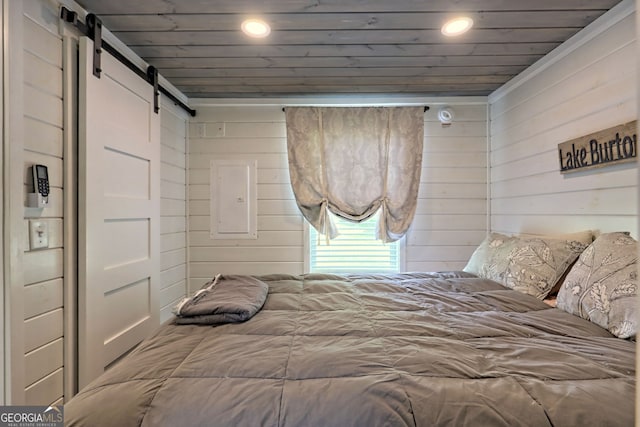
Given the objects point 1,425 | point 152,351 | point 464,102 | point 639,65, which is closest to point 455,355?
point 639,65

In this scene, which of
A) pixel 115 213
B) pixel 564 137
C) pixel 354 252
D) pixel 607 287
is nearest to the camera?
pixel 607 287

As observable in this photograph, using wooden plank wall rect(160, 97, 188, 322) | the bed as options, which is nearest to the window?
wooden plank wall rect(160, 97, 188, 322)

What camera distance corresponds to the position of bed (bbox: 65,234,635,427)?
0.73 m

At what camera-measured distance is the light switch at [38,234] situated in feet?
4.28

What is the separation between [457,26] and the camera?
1809 millimetres

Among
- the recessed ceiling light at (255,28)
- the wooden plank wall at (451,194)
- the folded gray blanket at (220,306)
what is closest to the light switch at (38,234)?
the folded gray blanket at (220,306)

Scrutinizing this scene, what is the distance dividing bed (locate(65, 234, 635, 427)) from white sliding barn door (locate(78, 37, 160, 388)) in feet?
2.13

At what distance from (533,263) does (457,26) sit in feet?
4.73

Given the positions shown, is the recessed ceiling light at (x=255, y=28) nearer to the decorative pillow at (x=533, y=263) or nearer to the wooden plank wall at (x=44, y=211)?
the wooden plank wall at (x=44, y=211)

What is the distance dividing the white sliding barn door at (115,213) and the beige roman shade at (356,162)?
4.02 ft

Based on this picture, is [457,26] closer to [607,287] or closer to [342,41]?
[342,41]

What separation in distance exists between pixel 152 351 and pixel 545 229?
2.50 m

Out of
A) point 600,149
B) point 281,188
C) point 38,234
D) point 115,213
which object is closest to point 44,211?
point 38,234

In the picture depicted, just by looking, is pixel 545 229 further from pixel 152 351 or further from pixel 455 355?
pixel 152 351
